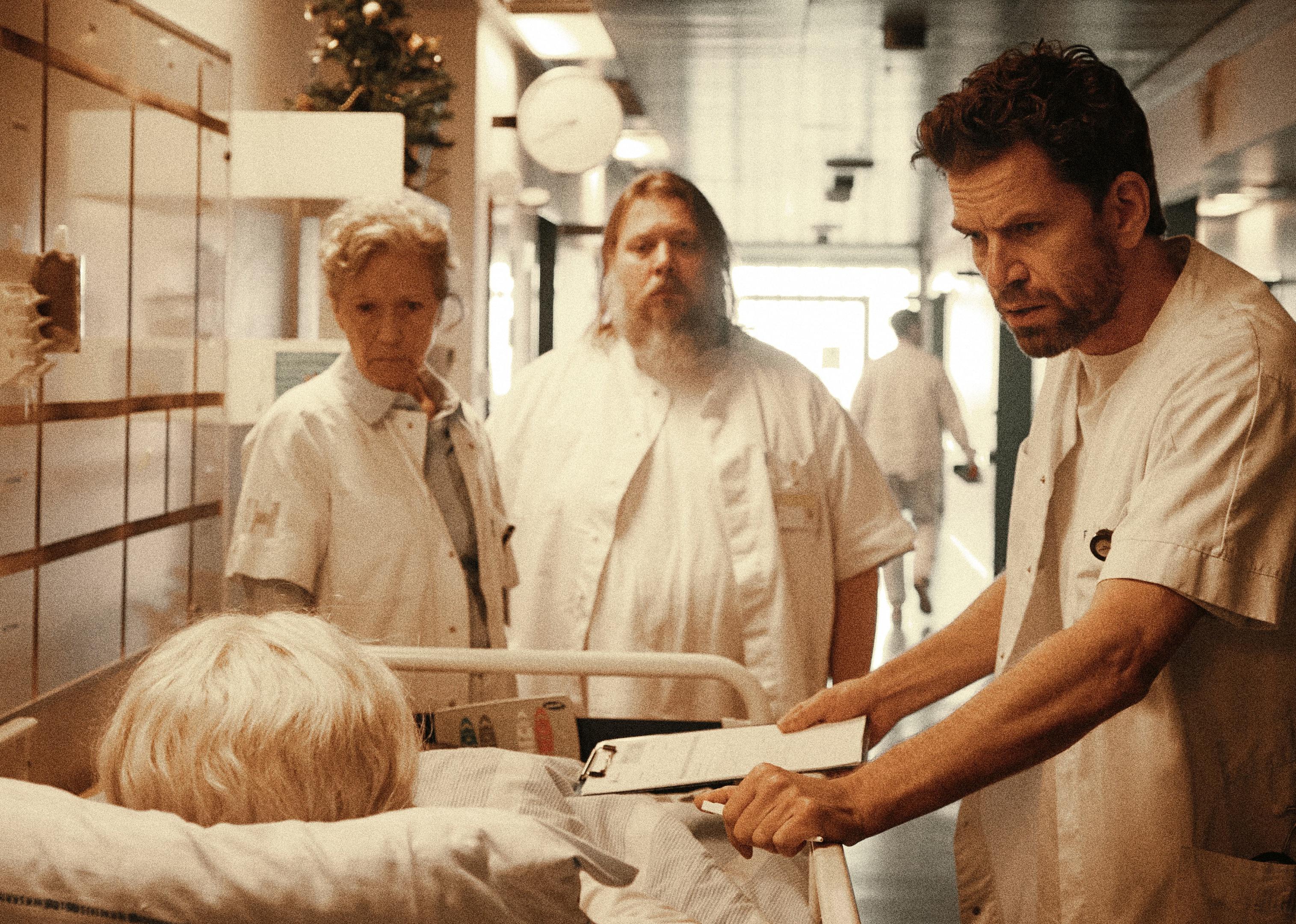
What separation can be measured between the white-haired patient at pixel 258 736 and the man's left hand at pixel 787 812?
1.06ft

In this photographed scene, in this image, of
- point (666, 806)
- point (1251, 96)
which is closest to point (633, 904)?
point (666, 806)

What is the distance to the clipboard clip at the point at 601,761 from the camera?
4.49 ft

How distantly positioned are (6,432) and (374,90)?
160 cm

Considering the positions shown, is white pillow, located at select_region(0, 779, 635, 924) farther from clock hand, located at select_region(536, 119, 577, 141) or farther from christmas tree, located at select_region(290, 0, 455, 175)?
clock hand, located at select_region(536, 119, 577, 141)

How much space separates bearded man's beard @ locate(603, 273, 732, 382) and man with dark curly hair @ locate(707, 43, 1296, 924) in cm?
82

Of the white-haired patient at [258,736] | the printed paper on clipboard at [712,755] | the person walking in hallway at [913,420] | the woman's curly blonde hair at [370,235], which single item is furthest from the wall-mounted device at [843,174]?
the white-haired patient at [258,736]

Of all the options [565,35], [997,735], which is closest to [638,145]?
[565,35]

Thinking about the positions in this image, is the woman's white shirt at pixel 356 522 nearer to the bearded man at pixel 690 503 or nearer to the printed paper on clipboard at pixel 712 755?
the bearded man at pixel 690 503

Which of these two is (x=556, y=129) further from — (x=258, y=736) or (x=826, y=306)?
(x=826, y=306)

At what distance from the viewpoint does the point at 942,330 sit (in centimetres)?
1706

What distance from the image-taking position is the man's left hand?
114cm

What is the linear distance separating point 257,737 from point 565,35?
14.7 ft

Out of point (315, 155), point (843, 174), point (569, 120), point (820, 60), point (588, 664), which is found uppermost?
point (843, 174)

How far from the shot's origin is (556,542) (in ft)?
7.87
